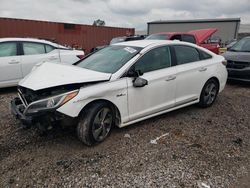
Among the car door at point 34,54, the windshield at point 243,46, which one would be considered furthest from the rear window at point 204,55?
the car door at point 34,54

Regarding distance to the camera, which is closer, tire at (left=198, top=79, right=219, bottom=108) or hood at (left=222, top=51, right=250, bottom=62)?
tire at (left=198, top=79, right=219, bottom=108)

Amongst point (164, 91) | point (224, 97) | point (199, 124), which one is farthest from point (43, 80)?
point (224, 97)

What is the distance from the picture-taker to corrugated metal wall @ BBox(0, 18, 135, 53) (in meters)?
14.9

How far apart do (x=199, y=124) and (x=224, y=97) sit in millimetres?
2186

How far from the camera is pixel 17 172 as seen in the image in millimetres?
2896

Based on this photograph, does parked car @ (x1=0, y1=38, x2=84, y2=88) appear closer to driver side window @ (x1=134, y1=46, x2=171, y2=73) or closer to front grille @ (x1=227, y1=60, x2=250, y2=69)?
driver side window @ (x1=134, y1=46, x2=171, y2=73)

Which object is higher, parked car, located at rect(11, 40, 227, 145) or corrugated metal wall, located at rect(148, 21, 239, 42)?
corrugated metal wall, located at rect(148, 21, 239, 42)

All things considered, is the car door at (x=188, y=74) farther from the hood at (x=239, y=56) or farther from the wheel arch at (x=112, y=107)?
the hood at (x=239, y=56)

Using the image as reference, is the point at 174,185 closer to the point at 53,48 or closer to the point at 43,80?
the point at 43,80

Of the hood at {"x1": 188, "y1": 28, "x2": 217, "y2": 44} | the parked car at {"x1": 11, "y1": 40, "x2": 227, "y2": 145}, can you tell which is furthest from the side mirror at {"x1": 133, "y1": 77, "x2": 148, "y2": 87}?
the hood at {"x1": 188, "y1": 28, "x2": 217, "y2": 44}

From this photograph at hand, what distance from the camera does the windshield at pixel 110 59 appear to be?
382 cm

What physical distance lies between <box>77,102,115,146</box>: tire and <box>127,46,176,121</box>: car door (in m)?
0.41

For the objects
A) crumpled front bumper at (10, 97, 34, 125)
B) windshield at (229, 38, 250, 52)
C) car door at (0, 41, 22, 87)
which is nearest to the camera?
crumpled front bumper at (10, 97, 34, 125)

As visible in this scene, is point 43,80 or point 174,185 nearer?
point 174,185
